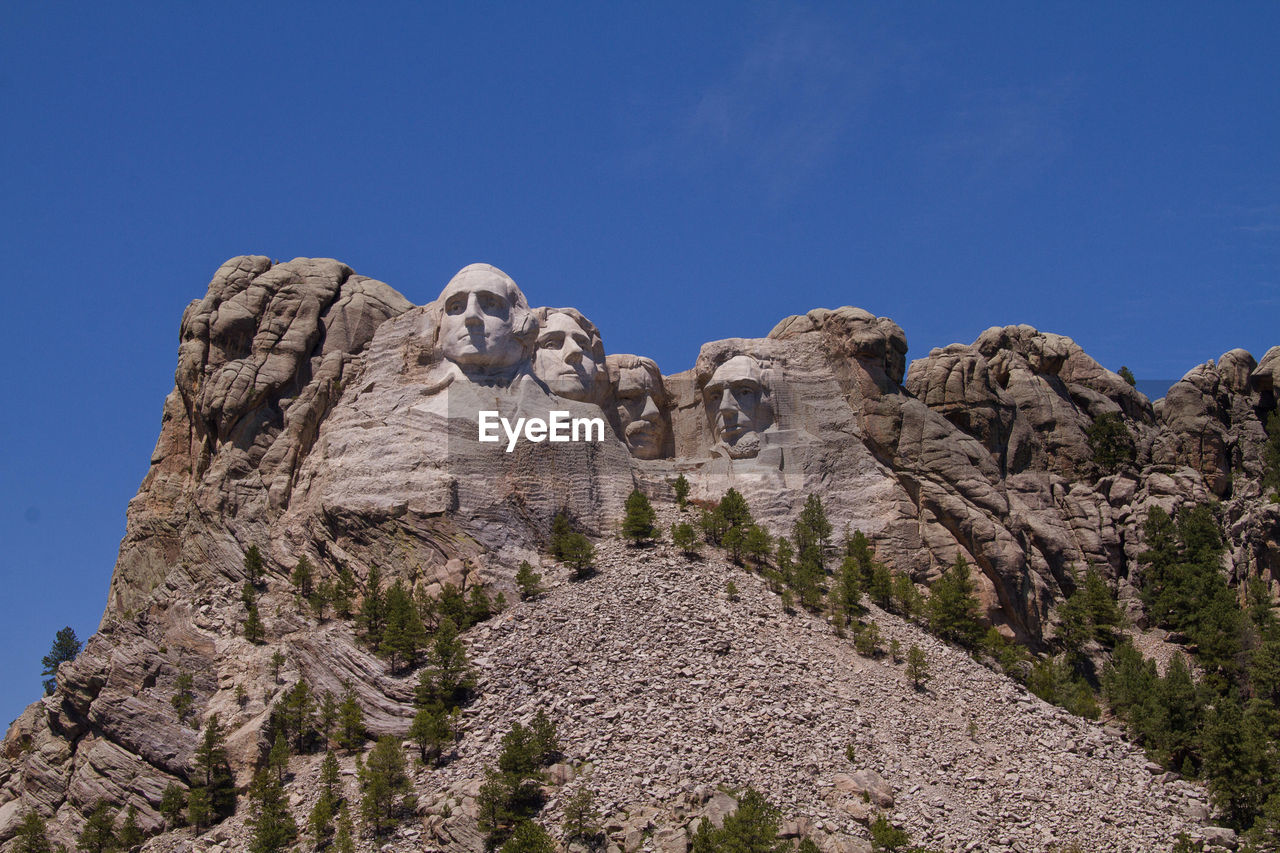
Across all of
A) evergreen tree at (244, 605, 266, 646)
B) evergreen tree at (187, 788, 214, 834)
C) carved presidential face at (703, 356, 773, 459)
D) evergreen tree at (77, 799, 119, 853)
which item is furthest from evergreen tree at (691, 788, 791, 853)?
carved presidential face at (703, 356, 773, 459)

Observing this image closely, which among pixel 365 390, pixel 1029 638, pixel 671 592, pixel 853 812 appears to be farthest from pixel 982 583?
pixel 365 390

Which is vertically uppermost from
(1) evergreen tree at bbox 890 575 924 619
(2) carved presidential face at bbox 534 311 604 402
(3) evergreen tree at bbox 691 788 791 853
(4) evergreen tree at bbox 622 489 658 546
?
(2) carved presidential face at bbox 534 311 604 402

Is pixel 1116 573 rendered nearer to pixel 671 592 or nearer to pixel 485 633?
pixel 671 592

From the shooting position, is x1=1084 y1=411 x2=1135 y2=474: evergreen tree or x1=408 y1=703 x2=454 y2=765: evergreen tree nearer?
x1=408 y1=703 x2=454 y2=765: evergreen tree

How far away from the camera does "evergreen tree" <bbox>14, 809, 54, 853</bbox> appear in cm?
4662

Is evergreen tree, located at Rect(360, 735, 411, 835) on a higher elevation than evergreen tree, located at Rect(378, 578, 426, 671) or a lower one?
lower

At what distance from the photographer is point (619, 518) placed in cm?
5503

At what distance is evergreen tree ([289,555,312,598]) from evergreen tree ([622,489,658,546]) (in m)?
9.21

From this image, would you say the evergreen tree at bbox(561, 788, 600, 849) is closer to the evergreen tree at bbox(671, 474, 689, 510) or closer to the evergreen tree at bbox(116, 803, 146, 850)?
the evergreen tree at bbox(116, 803, 146, 850)

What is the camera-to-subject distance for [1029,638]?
54.8 meters

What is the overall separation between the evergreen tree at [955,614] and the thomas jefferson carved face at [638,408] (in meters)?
11.5

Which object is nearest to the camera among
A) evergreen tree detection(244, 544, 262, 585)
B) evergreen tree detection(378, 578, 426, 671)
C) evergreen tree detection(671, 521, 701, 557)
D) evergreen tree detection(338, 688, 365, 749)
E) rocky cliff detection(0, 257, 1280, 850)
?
rocky cliff detection(0, 257, 1280, 850)

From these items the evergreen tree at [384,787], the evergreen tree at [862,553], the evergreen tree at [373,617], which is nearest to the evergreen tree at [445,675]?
the evergreen tree at [373,617]

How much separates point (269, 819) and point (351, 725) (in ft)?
12.2
